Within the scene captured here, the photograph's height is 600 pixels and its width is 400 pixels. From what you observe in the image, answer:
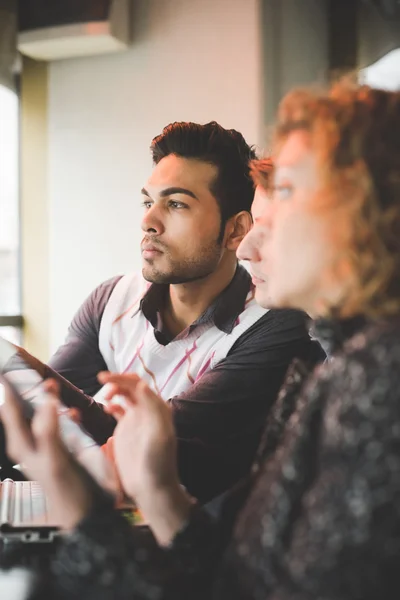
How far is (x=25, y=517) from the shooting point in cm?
105

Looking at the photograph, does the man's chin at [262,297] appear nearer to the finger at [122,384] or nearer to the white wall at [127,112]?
the finger at [122,384]

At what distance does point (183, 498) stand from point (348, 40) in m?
3.10

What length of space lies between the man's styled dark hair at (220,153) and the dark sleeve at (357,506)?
136 cm

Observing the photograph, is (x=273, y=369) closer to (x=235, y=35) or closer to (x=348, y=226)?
(x=348, y=226)

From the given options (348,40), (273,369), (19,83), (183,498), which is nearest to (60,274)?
(19,83)

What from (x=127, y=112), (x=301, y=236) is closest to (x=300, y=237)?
(x=301, y=236)

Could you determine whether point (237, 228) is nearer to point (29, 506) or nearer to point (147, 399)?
point (29, 506)

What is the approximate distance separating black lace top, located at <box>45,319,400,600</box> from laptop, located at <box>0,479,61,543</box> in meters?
0.21

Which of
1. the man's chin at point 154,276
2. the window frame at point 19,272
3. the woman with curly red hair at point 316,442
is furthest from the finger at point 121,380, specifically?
the window frame at point 19,272

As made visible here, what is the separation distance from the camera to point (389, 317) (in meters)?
0.70

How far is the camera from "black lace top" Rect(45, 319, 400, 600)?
57 centimetres

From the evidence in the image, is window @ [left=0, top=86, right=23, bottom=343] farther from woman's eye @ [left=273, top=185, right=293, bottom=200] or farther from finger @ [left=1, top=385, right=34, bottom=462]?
woman's eye @ [left=273, top=185, right=293, bottom=200]

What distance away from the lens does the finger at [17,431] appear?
75 centimetres

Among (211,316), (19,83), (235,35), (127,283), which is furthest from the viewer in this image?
(19,83)
